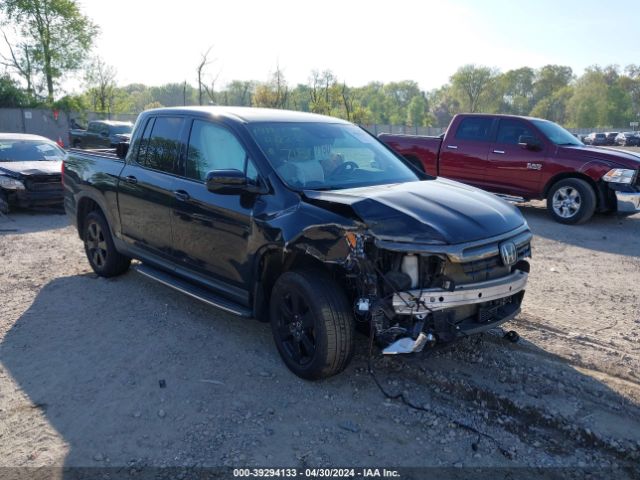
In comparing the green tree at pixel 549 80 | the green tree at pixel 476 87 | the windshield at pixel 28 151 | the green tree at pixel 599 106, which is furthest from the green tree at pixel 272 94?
the green tree at pixel 549 80

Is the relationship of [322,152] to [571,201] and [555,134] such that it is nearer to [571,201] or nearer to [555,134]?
[571,201]

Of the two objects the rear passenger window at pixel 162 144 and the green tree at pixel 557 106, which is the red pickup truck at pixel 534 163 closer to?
the rear passenger window at pixel 162 144

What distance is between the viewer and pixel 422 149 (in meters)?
11.4

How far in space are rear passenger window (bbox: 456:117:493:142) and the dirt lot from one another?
A: 5.77m

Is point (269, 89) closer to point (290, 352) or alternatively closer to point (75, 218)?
point (75, 218)

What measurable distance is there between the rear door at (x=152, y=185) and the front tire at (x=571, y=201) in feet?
24.5

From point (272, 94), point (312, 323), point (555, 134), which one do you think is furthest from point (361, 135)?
point (272, 94)

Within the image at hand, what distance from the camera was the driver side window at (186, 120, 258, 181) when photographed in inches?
168

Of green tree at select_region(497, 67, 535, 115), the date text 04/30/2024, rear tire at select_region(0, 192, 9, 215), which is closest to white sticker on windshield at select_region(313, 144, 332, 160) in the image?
the date text 04/30/2024

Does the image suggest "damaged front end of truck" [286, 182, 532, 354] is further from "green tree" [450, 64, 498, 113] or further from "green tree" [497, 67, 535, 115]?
"green tree" [497, 67, 535, 115]

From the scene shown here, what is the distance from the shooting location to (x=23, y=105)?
118 ft

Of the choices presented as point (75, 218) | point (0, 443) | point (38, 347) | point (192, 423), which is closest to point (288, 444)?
point (192, 423)

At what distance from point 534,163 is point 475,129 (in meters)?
1.51

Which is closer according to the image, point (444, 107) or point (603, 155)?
point (603, 155)
